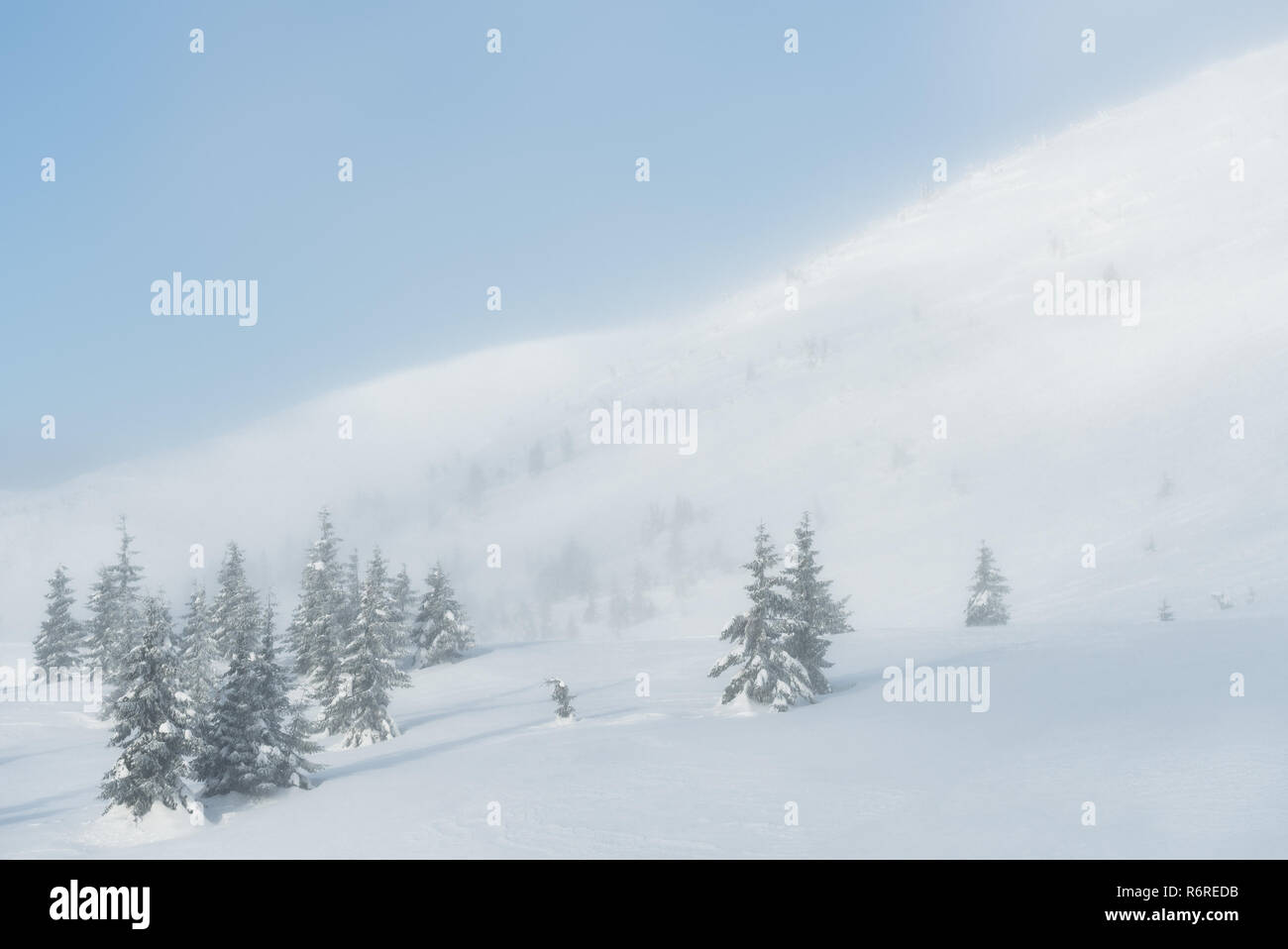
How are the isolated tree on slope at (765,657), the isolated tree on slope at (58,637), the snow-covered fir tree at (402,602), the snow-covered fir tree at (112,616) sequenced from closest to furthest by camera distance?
the isolated tree on slope at (765,657), the snow-covered fir tree at (112,616), the snow-covered fir tree at (402,602), the isolated tree on slope at (58,637)

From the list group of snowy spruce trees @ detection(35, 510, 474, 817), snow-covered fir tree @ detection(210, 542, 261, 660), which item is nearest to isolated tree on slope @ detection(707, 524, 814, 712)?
group of snowy spruce trees @ detection(35, 510, 474, 817)

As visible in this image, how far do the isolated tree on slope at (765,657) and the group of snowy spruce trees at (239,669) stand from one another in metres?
14.8

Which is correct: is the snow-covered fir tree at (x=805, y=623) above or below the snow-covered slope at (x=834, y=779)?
above

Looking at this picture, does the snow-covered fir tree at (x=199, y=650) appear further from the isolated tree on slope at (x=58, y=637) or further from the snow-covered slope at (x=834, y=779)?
the snow-covered slope at (x=834, y=779)

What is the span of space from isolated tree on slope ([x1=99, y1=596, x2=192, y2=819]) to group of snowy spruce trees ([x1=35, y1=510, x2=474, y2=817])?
0.09ft

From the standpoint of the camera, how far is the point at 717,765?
22.0 metres

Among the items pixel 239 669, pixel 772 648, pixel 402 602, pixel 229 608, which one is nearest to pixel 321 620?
pixel 229 608

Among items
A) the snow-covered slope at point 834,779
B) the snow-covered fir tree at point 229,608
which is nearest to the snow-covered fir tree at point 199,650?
the snow-covered fir tree at point 229,608

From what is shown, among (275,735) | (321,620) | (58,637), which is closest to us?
(275,735)

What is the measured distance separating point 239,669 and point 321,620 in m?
19.7

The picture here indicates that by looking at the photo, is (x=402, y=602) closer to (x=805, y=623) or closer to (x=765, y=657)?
(x=805, y=623)

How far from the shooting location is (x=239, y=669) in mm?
24891

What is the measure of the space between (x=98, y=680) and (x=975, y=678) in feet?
172

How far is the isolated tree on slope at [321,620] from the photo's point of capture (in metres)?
43.3
